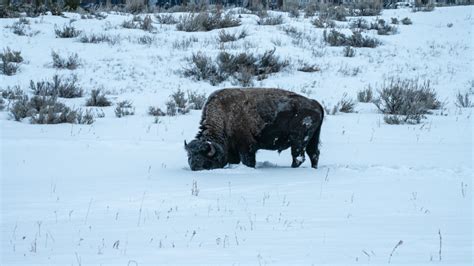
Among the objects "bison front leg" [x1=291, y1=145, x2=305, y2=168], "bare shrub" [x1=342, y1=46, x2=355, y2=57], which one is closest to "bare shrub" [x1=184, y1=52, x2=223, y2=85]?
"bare shrub" [x1=342, y1=46, x2=355, y2=57]

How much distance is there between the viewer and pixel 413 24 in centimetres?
2430

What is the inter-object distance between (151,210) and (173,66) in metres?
13.0

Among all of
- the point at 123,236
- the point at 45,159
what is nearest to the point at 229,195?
the point at 123,236

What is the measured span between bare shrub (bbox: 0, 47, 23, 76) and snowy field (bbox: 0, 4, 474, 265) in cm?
28

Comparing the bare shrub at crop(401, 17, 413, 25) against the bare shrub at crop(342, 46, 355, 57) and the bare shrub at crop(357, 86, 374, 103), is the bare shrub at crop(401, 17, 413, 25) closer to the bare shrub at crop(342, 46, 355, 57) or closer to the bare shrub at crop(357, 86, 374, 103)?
the bare shrub at crop(342, 46, 355, 57)

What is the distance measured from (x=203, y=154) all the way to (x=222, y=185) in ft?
4.42

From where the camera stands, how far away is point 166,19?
2339 centimetres

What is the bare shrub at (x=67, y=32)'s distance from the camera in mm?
20500

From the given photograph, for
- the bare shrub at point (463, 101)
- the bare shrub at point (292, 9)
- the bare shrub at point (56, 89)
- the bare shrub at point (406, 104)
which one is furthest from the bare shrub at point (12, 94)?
the bare shrub at point (292, 9)

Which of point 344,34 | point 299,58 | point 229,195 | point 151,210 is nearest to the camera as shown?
point 151,210

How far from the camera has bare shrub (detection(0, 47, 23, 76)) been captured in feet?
55.9

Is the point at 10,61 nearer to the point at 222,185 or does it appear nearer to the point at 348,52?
the point at 348,52

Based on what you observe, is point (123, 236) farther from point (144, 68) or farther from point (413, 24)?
point (413, 24)

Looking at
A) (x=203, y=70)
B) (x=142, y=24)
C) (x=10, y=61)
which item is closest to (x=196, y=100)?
(x=203, y=70)
